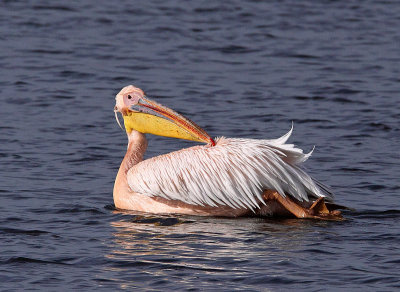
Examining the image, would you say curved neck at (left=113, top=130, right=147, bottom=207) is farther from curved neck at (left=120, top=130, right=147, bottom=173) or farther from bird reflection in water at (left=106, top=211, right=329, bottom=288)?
bird reflection in water at (left=106, top=211, right=329, bottom=288)

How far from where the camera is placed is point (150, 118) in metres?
7.87

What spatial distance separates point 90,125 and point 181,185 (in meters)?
3.24

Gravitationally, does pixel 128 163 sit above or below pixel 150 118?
below

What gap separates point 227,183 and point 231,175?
80 mm

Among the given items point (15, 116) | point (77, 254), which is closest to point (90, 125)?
point (15, 116)

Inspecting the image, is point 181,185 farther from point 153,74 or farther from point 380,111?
point 153,74

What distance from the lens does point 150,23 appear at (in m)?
15.4

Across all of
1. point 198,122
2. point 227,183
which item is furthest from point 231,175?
point 198,122

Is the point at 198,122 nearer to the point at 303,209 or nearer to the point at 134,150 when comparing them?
the point at 134,150

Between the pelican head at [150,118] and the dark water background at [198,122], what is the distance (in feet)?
2.31

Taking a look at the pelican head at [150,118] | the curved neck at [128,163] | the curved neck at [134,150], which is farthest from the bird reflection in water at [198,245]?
the pelican head at [150,118]

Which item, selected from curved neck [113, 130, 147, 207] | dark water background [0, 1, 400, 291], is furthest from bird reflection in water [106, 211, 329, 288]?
curved neck [113, 130, 147, 207]

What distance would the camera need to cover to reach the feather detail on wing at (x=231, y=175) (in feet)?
23.3

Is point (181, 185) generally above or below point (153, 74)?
below
